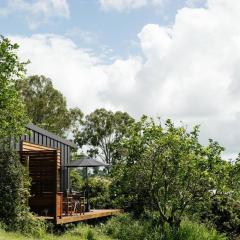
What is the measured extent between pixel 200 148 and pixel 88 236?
431cm

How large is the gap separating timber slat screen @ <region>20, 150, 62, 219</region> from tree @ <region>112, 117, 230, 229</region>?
1.97 m

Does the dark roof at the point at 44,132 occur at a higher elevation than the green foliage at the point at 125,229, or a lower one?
higher

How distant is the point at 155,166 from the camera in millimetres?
15664

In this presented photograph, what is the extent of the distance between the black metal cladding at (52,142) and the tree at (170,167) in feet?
18.0

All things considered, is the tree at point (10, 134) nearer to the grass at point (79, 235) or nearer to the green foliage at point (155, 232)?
the grass at point (79, 235)

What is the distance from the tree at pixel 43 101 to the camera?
4103 centimetres

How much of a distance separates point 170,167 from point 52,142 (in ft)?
29.7

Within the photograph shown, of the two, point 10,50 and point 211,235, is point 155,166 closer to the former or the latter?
point 211,235

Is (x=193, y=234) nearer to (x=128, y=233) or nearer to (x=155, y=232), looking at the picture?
(x=155, y=232)

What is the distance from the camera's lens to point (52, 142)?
77.3ft

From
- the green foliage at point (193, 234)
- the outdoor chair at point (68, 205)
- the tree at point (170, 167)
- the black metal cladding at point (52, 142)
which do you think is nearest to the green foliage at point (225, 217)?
the green foliage at point (193, 234)

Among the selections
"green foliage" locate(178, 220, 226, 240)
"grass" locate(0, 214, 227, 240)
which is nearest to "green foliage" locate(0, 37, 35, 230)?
"grass" locate(0, 214, 227, 240)

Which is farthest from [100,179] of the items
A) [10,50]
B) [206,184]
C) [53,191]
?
[10,50]

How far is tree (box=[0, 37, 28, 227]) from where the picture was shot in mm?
13495
